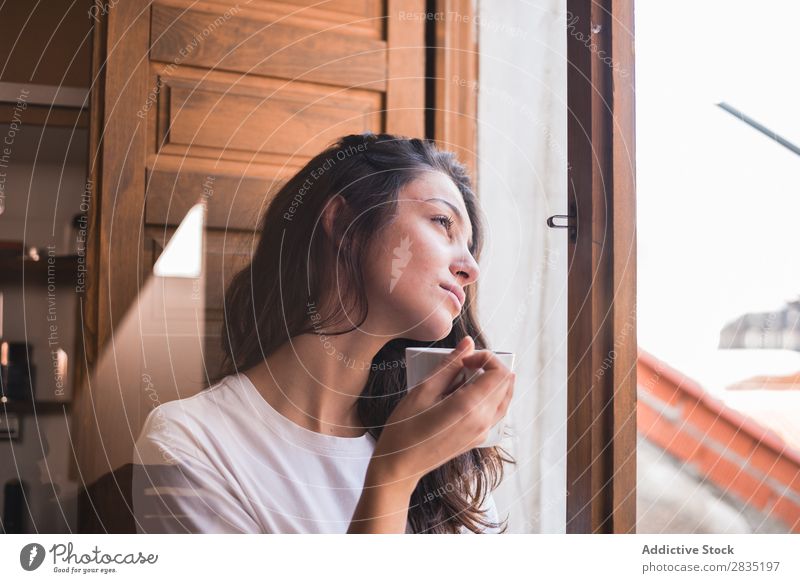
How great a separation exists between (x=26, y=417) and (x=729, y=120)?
0.52 m

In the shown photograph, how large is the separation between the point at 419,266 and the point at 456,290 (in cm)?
3

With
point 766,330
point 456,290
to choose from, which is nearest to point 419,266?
point 456,290

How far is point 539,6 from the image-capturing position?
547 mm

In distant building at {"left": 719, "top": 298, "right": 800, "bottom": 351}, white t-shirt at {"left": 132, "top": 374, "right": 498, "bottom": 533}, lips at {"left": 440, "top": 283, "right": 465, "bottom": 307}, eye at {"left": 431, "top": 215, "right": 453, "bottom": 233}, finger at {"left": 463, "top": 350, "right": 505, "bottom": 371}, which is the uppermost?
eye at {"left": 431, "top": 215, "right": 453, "bottom": 233}

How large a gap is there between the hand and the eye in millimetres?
81

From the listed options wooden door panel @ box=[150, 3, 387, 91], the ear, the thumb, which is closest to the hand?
the thumb

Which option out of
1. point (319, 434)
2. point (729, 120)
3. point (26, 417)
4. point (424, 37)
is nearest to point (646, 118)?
point (729, 120)

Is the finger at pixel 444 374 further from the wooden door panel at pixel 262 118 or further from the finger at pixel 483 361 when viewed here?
the wooden door panel at pixel 262 118

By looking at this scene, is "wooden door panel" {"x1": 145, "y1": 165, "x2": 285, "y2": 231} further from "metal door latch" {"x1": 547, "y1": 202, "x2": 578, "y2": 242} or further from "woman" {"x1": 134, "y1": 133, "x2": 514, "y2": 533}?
"metal door latch" {"x1": 547, "y1": 202, "x2": 578, "y2": 242}

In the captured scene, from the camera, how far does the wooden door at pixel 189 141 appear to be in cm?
48

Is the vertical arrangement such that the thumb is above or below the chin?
below

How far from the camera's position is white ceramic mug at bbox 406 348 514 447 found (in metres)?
0.49

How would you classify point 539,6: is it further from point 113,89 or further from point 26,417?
point 26,417
